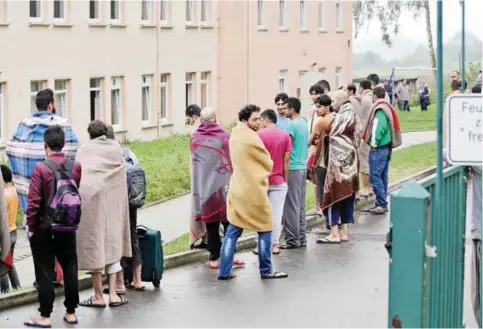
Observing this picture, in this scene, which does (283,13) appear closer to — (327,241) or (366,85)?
(366,85)

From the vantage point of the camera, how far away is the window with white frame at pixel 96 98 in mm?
36719

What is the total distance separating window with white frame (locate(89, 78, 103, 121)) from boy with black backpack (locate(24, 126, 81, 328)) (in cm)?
2546

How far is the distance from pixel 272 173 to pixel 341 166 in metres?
1.57

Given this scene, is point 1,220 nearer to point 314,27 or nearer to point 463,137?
point 463,137

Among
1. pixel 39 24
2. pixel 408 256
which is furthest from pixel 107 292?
pixel 39 24

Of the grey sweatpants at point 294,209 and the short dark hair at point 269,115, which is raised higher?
the short dark hair at point 269,115

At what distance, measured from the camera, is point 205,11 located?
150ft

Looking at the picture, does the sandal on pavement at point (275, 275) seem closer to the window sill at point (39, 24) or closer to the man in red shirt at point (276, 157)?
the man in red shirt at point (276, 157)

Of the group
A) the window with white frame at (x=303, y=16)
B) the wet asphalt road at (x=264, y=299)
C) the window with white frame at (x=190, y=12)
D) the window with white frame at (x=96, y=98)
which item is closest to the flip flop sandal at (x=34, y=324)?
the wet asphalt road at (x=264, y=299)

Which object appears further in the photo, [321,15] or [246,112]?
[321,15]

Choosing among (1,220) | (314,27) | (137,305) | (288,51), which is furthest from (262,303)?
(314,27)

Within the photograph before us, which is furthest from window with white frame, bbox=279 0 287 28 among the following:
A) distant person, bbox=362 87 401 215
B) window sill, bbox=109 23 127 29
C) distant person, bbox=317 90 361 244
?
distant person, bbox=317 90 361 244

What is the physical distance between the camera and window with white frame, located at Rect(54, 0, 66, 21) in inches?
1350

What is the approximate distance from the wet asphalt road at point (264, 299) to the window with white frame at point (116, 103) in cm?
2310
